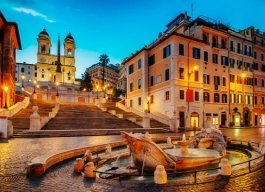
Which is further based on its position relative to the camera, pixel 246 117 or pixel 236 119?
pixel 246 117

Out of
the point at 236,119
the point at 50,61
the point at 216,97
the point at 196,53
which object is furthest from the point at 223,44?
the point at 50,61

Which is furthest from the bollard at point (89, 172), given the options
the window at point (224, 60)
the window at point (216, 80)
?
the window at point (224, 60)

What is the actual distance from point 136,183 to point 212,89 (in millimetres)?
37696

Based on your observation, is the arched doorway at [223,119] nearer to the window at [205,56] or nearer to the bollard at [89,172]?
the window at [205,56]

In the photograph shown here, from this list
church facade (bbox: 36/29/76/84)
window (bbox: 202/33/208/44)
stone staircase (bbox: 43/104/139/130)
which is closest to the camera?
stone staircase (bbox: 43/104/139/130)

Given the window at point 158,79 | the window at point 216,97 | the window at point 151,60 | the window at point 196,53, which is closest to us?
the window at point 196,53

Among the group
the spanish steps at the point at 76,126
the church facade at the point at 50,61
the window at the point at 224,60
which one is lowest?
the spanish steps at the point at 76,126

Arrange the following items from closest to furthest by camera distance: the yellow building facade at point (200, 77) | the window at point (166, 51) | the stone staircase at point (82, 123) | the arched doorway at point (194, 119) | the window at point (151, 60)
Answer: the stone staircase at point (82, 123)
the yellow building facade at point (200, 77)
the arched doorway at point (194, 119)
the window at point (166, 51)
the window at point (151, 60)

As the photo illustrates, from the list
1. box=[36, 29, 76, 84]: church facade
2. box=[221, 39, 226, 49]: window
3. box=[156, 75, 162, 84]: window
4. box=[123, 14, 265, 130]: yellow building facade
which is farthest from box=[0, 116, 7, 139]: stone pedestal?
box=[36, 29, 76, 84]: church facade

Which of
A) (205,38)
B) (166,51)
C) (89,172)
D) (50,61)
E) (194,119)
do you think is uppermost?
(50,61)

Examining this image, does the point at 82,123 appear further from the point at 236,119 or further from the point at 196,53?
the point at 236,119

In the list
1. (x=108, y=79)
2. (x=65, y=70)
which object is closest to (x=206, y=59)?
(x=65, y=70)

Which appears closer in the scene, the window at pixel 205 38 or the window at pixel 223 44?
the window at pixel 205 38

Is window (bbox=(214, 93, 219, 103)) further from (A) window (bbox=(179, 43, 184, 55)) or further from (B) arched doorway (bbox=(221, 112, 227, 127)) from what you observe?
(A) window (bbox=(179, 43, 184, 55))
